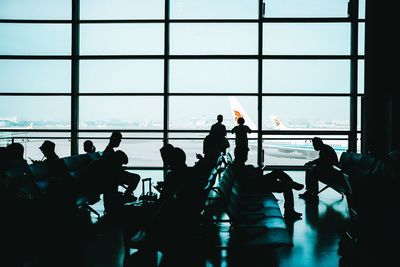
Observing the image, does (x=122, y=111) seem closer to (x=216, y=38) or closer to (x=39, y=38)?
(x=39, y=38)

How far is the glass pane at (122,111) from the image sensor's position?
9789 millimetres

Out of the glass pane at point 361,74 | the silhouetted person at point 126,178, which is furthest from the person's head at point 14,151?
the glass pane at point 361,74

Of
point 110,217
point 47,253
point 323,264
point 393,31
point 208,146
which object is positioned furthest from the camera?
→ point 393,31

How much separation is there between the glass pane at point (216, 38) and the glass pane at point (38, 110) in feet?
9.72

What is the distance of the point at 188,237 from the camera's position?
9.29ft

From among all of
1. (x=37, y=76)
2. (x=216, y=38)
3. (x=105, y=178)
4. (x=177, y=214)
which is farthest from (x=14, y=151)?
(x=216, y=38)

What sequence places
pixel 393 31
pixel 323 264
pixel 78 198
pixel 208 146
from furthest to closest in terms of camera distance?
pixel 393 31 → pixel 208 146 → pixel 78 198 → pixel 323 264

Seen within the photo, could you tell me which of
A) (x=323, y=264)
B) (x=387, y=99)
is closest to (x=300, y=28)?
(x=387, y=99)

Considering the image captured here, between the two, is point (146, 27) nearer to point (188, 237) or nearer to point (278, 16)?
point (278, 16)

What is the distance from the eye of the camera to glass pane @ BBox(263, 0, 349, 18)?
9.73 m

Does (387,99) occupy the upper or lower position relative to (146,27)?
lower

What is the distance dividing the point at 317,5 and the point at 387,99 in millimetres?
2792

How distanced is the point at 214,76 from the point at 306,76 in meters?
2.06

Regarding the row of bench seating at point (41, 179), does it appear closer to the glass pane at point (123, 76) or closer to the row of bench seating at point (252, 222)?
the row of bench seating at point (252, 222)
